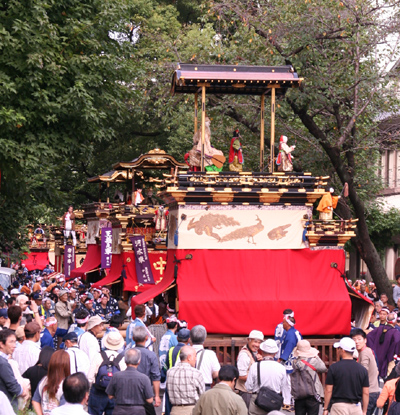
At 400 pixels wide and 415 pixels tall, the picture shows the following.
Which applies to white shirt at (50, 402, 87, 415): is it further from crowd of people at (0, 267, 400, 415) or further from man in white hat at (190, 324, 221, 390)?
man in white hat at (190, 324, 221, 390)

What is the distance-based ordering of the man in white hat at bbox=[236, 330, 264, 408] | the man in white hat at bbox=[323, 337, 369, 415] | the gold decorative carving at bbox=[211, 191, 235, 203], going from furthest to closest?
1. the gold decorative carving at bbox=[211, 191, 235, 203]
2. the man in white hat at bbox=[236, 330, 264, 408]
3. the man in white hat at bbox=[323, 337, 369, 415]

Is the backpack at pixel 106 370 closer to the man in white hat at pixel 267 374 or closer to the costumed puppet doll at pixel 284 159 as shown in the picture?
the man in white hat at pixel 267 374

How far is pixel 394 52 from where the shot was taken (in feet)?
84.6

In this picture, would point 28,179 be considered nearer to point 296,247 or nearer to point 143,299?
point 143,299

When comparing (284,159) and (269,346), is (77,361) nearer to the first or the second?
(269,346)

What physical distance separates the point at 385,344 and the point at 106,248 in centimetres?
2030

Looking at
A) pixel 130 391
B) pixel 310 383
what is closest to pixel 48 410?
pixel 130 391

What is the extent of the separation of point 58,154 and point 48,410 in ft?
36.6

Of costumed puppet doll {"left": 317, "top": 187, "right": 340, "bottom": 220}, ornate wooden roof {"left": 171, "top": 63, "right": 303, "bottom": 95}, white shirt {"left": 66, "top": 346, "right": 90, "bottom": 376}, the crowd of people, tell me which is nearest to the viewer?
the crowd of people

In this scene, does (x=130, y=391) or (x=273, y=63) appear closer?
(x=130, y=391)

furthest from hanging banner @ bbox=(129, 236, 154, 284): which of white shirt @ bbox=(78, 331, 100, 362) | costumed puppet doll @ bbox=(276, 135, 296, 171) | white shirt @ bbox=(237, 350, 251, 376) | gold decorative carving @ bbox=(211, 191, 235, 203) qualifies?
white shirt @ bbox=(237, 350, 251, 376)

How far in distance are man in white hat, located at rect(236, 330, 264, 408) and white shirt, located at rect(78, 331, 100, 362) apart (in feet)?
6.89

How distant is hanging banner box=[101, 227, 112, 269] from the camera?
3341 cm

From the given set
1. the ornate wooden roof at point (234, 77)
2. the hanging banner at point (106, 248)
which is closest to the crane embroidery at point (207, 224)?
the ornate wooden roof at point (234, 77)
